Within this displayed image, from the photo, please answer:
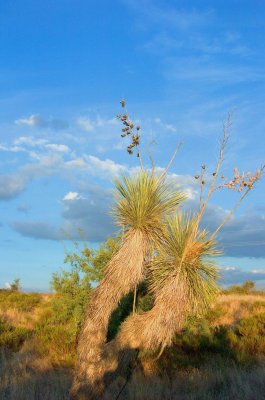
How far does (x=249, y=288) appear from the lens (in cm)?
3606

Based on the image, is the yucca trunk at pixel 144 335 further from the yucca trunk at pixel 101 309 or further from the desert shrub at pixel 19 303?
the desert shrub at pixel 19 303

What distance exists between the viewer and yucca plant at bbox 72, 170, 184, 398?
8648mm

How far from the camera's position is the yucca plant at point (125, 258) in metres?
8.65

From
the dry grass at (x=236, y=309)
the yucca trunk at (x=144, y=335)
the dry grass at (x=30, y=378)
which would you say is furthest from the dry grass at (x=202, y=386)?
the dry grass at (x=236, y=309)

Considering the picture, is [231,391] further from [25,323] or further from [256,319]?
[25,323]

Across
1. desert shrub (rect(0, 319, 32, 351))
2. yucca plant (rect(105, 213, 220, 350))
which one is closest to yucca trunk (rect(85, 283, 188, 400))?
yucca plant (rect(105, 213, 220, 350))

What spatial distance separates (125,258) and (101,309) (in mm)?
1082

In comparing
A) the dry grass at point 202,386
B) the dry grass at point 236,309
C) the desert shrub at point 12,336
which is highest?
the dry grass at point 236,309

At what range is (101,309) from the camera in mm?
8828

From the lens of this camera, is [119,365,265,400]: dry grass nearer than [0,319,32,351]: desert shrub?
Yes

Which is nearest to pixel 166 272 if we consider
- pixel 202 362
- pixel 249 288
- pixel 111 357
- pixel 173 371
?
pixel 111 357

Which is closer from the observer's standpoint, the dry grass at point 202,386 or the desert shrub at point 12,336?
the dry grass at point 202,386

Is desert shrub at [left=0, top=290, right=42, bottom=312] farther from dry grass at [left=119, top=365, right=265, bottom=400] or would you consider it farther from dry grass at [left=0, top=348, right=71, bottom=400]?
Result: dry grass at [left=119, top=365, right=265, bottom=400]

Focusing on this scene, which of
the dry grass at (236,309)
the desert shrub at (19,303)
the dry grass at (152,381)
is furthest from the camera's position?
the desert shrub at (19,303)
